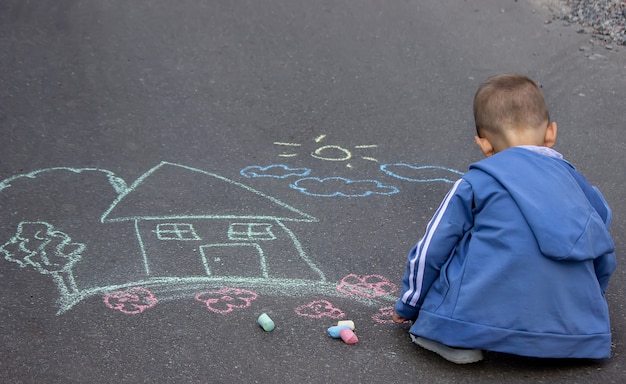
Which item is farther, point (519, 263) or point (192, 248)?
point (192, 248)

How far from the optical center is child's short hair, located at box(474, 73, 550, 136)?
9.58 feet

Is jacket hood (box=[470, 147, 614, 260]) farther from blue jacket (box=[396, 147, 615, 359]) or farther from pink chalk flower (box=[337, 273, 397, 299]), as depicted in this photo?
pink chalk flower (box=[337, 273, 397, 299])

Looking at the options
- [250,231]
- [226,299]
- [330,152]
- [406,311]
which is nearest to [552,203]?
[406,311]

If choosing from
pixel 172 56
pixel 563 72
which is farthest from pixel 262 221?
pixel 563 72

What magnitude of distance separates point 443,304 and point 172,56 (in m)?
4.07

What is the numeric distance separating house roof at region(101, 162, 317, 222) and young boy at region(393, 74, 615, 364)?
4.44ft

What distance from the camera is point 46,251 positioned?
12.0 ft

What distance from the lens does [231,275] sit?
3.50 m

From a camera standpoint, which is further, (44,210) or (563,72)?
(563,72)

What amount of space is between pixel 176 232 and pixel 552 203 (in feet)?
6.19

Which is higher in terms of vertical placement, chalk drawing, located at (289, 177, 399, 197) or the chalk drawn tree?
the chalk drawn tree

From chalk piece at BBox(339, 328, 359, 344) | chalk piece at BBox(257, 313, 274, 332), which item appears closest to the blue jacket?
chalk piece at BBox(339, 328, 359, 344)

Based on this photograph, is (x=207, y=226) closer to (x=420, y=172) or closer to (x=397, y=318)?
(x=397, y=318)

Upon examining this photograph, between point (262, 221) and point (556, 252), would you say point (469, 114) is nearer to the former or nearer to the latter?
point (262, 221)
